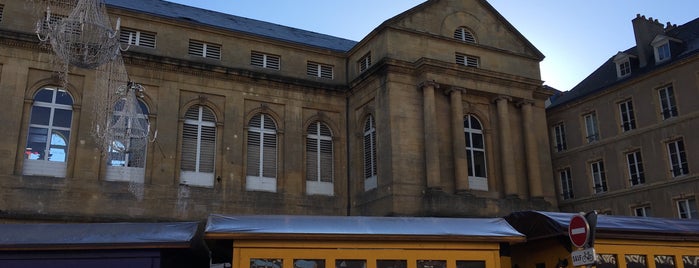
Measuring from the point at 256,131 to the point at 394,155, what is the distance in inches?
235

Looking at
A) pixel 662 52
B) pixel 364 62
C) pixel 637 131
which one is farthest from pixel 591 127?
pixel 364 62

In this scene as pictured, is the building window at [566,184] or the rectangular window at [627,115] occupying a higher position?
the rectangular window at [627,115]

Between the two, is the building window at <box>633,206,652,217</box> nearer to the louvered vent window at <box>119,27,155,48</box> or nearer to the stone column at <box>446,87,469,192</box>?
the stone column at <box>446,87,469,192</box>

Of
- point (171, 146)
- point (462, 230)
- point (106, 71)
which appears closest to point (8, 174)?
point (171, 146)

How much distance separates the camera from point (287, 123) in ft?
85.5

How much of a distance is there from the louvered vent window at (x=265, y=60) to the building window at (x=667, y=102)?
16639mm

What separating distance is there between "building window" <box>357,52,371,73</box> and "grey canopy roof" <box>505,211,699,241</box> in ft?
51.0

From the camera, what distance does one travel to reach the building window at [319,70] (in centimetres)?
2792

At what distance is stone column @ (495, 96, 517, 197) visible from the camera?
83.3 feet

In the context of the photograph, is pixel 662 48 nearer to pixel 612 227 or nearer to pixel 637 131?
pixel 637 131

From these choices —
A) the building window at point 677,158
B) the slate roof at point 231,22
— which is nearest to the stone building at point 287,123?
the slate roof at point 231,22

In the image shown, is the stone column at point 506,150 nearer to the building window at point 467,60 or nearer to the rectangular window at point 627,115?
the building window at point 467,60

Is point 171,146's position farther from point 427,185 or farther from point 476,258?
point 476,258

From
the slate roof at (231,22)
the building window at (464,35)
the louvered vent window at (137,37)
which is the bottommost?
the louvered vent window at (137,37)
